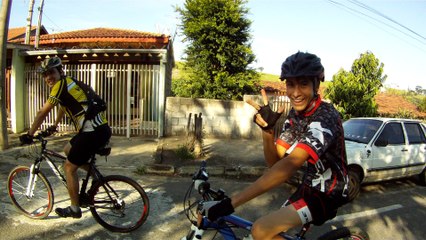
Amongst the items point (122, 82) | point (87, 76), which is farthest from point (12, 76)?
point (122, 82)

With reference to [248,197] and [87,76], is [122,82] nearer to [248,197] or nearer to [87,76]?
[87,76]

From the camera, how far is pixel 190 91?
14.0m

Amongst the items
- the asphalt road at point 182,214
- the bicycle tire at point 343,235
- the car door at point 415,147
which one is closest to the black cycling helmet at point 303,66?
the bicycle tire at point 343,235

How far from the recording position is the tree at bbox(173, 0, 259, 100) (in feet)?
43.3

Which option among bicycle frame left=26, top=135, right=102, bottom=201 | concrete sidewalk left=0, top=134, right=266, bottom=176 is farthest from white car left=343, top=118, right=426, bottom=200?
bicycle frame left=26, top=135, right=102, bottom=201

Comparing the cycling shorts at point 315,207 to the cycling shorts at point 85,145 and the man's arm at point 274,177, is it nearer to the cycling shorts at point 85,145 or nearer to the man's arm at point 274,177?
the man's arm at point 274,177

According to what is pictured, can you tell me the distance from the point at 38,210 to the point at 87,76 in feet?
22.7

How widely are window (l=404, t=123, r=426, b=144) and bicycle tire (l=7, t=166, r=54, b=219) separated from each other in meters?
6.84

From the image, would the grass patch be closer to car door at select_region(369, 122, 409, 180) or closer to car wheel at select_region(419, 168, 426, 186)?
car door at select_region(369, 122, 409, 180)

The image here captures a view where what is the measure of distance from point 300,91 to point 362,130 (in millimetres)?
4957

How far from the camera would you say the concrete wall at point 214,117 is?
413 inches

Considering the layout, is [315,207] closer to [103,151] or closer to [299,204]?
[299,204]

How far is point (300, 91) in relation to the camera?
7.27 feet

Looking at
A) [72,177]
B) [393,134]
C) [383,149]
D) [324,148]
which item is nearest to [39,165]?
[72,177]
